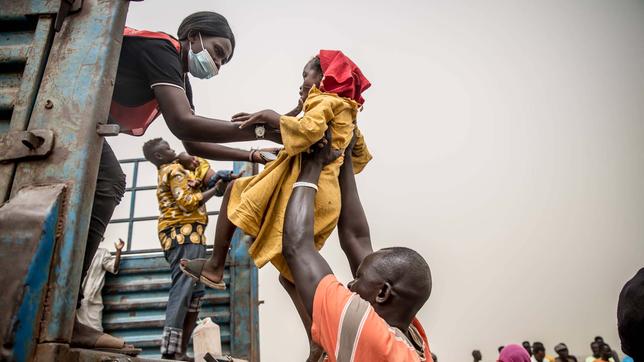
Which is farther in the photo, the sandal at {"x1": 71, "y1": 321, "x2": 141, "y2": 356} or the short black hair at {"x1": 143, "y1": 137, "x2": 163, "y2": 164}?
the short black hair at {"x1": 143, "y1": 137, "x2": 163, "y2": 164}

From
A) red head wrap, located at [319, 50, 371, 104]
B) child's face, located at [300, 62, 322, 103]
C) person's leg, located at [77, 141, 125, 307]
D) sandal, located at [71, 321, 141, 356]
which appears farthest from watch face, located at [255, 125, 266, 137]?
sandal, located at [71, 321, 141, 356]

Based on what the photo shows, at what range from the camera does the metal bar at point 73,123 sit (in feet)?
4.33

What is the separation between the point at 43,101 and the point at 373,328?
1285mm

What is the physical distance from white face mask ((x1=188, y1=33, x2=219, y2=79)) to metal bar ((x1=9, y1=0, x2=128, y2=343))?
3.05 feet

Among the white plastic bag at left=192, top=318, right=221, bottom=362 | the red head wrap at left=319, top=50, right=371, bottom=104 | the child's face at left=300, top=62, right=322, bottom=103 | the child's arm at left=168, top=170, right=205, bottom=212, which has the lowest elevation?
the white plastic bag at left=192, top=318, right=221, bottom=362

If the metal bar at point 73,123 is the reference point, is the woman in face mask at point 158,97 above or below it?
above

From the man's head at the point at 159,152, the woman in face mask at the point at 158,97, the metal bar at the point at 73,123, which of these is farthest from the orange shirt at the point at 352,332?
the man's head at the point at 159,152

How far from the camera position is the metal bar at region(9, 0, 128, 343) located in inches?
51.9

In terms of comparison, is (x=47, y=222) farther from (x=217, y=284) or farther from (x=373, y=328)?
(x=217, y=284)

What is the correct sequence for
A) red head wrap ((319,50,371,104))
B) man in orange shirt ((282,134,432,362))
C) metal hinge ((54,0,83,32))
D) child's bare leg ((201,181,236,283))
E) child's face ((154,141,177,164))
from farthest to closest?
child's face ((154,141,177,164)), child's bare leg ((201,181,236,283)), red head wrap ((319,50,371,104)), metal hinge ((54,0,83,32)), man in orange shirt ((282,134,432,362))

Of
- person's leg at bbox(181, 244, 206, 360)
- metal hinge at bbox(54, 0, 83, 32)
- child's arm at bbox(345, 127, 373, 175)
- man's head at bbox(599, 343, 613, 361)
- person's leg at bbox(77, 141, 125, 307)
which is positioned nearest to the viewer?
metal hinge at bbox(54, 0, 83, 32)

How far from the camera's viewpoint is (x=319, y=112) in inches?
84.0

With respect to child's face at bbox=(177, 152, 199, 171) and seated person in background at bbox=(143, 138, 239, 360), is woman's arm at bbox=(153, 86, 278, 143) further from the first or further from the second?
child's face at bbox=(177, 152, 199, 171)

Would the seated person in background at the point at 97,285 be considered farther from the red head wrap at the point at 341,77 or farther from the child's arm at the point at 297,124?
the red head wrap at the point at 341,77
